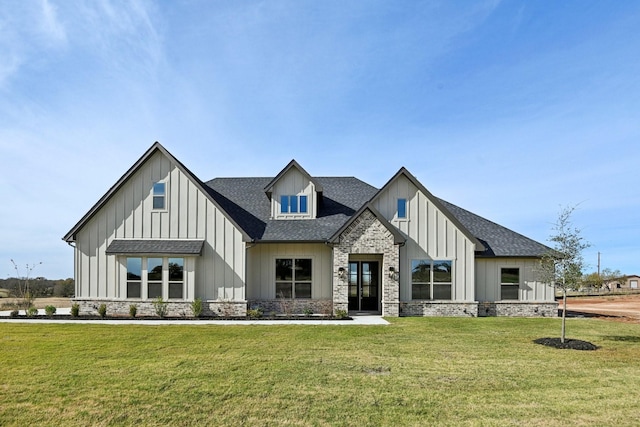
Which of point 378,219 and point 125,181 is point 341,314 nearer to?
point 378,219

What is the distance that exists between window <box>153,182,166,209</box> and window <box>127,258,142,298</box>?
8.33 feet

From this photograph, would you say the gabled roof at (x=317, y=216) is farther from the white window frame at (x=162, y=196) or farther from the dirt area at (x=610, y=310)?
the dirt area at (x=610, y=310)

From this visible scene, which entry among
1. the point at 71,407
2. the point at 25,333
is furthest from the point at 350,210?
the point at 71,407

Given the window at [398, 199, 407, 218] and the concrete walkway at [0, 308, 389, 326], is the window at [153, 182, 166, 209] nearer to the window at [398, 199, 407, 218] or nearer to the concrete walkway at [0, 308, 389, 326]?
the concrete walkway at [0, 308, 389, 326]

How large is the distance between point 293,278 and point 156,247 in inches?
248

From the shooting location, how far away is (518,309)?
757 inches

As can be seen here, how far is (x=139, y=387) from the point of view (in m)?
7.58

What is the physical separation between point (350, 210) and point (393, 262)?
4.43m

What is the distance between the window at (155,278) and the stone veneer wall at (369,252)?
6902 mm

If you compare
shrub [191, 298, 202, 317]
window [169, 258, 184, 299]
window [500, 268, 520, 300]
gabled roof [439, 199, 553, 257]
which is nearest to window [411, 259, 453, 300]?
gabled roof [439, 199, 553, 257]

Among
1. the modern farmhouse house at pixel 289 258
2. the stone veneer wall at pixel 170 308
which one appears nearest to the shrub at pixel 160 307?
the stone veneer wall at pixel 170 308

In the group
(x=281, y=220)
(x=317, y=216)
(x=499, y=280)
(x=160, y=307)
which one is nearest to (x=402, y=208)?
(x=317, y=216)

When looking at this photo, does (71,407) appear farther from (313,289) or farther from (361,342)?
(313,289)

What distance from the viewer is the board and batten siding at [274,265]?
19312 mm
